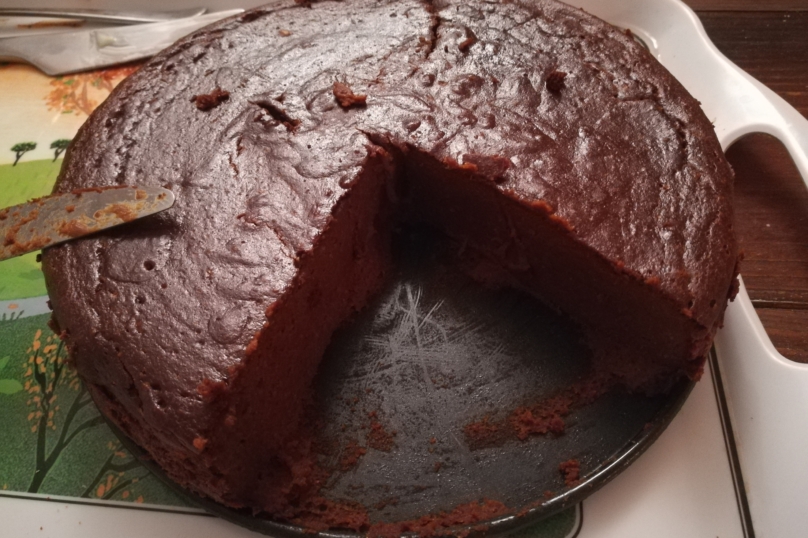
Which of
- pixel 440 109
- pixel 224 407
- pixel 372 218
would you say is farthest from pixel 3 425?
pixel 440 109

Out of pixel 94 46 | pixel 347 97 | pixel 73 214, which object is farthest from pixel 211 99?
pixel 94 46

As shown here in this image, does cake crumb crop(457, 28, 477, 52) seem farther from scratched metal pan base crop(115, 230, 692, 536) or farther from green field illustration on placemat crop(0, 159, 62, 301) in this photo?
green field illustration on placemat crop(0, 159, 62, 301)

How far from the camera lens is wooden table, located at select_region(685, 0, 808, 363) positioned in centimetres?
251

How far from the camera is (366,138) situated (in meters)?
2.34

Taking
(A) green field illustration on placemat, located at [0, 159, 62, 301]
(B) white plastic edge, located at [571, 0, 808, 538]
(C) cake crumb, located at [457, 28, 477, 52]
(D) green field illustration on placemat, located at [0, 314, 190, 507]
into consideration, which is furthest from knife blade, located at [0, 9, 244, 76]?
(B) white plastic edge, located at [571, 0, 808, 538]

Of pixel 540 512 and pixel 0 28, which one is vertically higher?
pixel 0 28

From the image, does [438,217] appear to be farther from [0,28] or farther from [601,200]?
[0,28]

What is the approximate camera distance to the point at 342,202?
2.22m

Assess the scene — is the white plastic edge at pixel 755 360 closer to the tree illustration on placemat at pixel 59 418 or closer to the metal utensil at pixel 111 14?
the tree illustration on placemat at pixel 59 418

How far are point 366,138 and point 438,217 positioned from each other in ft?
1.67

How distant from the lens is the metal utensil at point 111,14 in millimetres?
3449

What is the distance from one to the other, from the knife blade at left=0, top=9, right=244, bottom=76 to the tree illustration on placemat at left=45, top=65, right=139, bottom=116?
42mm

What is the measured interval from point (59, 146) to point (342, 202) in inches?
74.9

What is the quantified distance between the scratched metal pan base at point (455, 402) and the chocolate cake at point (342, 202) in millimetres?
105
